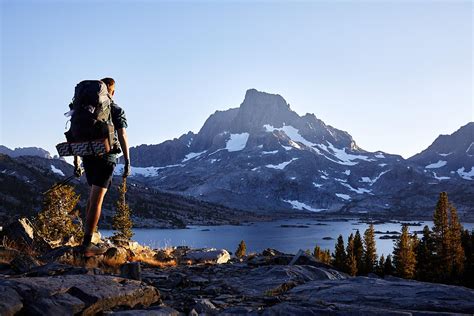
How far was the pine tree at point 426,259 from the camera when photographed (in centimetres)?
7906

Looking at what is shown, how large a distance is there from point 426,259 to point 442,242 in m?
6.33

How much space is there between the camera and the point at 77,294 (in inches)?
215

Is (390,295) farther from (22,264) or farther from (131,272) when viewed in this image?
(22,264)

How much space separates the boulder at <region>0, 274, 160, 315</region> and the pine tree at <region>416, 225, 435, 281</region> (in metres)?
82.6

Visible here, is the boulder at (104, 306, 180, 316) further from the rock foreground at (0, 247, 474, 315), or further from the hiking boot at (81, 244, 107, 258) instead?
the hiking boot at (81, 244, 107, 258)

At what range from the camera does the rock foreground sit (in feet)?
17.1

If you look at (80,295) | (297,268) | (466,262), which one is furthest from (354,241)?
(80,295)

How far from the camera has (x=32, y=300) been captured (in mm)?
5004

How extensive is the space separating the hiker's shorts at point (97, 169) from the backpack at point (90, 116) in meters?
0.54

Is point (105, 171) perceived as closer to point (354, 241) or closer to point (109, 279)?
point (109, 279)

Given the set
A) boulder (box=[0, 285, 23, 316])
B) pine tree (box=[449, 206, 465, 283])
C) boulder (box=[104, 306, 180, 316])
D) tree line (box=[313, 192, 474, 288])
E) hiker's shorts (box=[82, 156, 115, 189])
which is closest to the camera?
boulder (box=[0, 285, 23, 316])

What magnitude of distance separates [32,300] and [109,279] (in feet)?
4.75

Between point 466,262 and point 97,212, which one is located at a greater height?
point 97,212

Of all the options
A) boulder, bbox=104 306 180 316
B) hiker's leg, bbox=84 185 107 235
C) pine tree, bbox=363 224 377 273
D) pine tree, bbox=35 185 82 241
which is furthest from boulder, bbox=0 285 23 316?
pine tree, bbox=363 224 377 273
